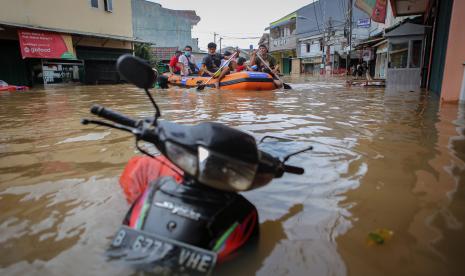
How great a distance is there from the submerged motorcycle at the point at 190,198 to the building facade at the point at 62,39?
1439 centimetres

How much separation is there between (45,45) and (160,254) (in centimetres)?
1590

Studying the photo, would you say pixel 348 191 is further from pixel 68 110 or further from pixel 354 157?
pixel 68 110

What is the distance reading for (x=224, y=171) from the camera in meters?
1.17

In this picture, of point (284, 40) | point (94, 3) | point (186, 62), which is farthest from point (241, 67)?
point (284, 40)

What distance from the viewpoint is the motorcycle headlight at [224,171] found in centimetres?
116

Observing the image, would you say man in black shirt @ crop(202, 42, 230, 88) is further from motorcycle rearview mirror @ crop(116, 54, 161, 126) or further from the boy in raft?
motorcycle rearview mirror @ crop(116, 54, 161, 126)

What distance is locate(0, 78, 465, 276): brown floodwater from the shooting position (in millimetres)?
1498

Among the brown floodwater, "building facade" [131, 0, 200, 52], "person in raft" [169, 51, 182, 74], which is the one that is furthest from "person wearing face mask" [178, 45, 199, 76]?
"building facade" [131, 0, 200, 52]

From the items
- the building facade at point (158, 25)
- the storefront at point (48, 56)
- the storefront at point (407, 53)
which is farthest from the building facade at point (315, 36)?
the storefront at point (48, 56)

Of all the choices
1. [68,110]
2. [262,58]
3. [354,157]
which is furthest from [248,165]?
[262,58]

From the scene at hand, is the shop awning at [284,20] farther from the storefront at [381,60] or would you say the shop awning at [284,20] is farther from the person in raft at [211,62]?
the person in raft at [211,62]

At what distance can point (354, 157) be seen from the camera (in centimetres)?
305

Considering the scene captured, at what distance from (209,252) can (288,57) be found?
43.7m

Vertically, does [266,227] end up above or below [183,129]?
below
